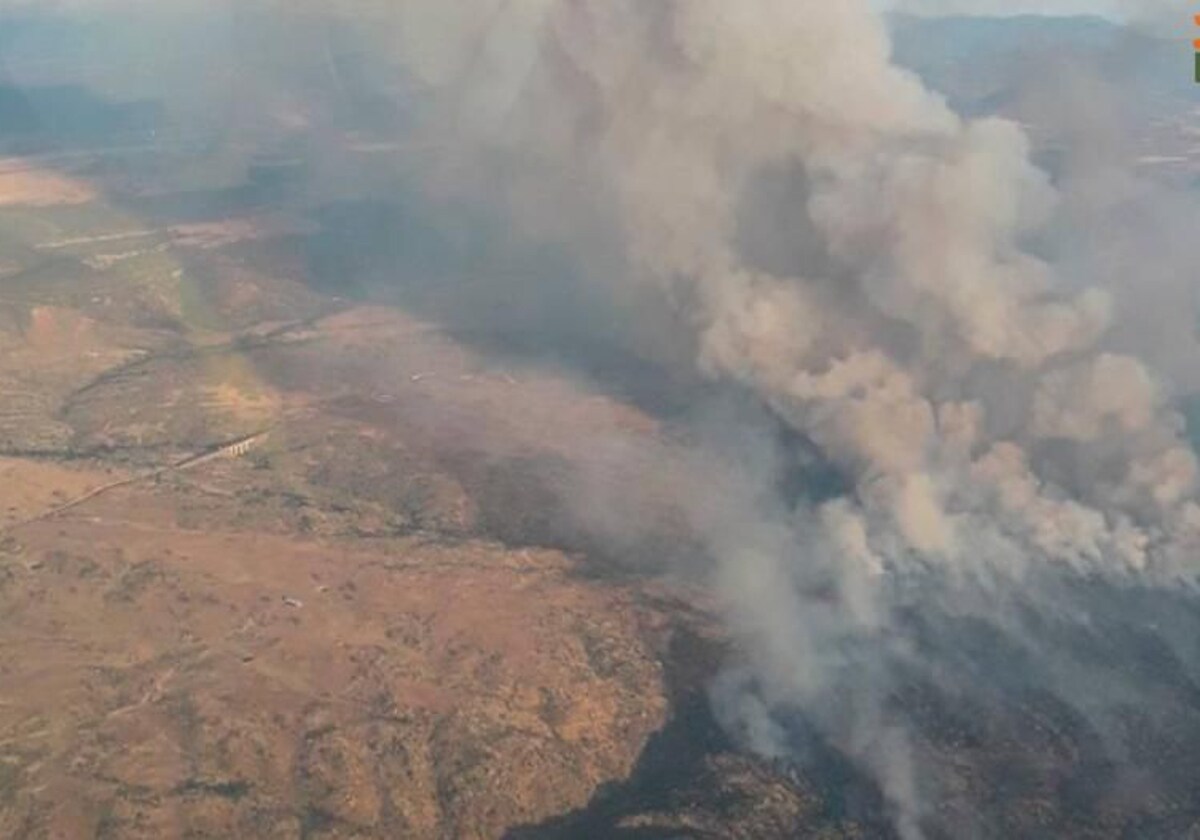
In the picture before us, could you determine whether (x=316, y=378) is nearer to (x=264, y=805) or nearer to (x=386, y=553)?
(x=386, y=553)

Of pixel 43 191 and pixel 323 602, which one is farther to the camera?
pixel 43 191

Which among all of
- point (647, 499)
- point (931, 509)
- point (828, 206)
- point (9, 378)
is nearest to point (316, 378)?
point (9, 378)

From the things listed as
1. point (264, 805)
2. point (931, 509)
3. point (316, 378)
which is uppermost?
point (931, 509)

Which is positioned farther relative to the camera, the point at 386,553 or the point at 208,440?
the point at 208,440

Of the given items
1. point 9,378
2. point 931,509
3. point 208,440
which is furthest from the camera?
point 9,378

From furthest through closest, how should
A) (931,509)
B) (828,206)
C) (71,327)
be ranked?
(71,327) < (828,206) < (931,509)

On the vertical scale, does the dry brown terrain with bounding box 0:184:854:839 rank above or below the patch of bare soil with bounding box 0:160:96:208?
above

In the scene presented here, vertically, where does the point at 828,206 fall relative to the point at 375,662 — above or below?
above

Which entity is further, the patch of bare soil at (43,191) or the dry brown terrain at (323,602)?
the patch of bare soil at (43,191)

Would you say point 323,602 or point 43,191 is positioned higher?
point 323,602

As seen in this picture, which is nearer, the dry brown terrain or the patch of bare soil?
the dry brown terrain

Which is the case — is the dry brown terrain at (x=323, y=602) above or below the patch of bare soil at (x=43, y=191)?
above
